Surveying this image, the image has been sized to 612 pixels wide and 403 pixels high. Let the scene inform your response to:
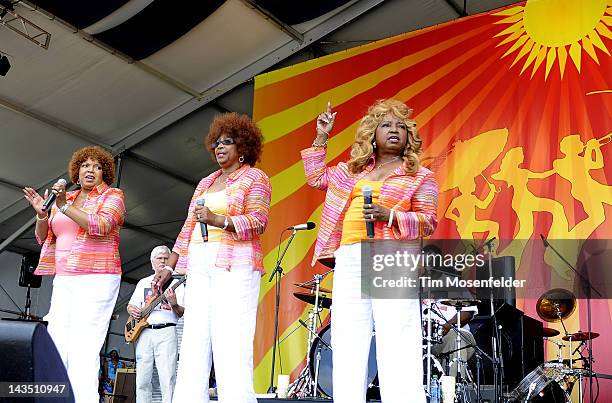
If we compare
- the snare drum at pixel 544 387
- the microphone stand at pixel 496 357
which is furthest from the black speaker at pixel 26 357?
the snare drum at pixel 544 387

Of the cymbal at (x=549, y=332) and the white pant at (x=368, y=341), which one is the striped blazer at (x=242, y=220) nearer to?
the white pant at (x=368, y=341)

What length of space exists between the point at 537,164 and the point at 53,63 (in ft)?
15.8

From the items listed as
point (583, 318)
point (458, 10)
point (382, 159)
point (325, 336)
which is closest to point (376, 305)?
point (382, 159)

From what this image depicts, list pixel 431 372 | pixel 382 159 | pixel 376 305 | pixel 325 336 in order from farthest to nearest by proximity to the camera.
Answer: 1. pixel 325 336
2. pixel 431 372
3. pixel 382 159
4. pixel 376 305

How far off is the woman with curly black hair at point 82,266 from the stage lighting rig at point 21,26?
3.58 metres

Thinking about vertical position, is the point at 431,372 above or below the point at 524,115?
below

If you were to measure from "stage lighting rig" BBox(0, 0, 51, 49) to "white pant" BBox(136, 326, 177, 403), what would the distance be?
10.8 feet

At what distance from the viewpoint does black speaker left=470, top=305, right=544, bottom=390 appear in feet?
17.9

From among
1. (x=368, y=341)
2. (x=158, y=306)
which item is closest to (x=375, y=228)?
(x=368, y=341)

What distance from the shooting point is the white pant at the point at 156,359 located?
512cm

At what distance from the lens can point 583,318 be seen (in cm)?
587

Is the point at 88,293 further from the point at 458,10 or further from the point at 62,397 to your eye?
the point at 458,10

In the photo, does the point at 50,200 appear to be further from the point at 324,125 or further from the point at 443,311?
the point at 443,311

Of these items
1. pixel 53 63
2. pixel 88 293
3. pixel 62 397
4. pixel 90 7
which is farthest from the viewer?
pixel 53 63
